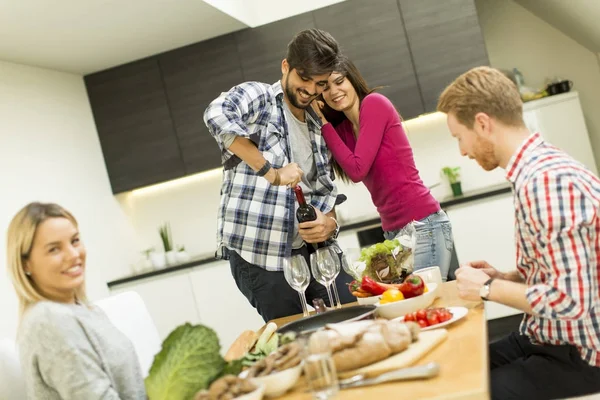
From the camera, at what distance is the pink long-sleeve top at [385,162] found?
9.15 feet

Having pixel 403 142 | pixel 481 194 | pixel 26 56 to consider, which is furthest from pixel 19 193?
pixel 481 194

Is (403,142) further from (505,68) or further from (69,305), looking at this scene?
(505,68)

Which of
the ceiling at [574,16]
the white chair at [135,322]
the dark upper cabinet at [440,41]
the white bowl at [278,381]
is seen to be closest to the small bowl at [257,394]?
the white bowl at [278,381]

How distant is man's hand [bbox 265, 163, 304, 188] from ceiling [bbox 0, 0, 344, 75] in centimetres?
184

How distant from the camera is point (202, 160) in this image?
5.18 m

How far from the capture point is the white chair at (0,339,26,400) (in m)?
1.84

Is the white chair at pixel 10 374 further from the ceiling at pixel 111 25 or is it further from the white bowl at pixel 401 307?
the ceiling at pixel 111 25

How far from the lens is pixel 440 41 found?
191 inches

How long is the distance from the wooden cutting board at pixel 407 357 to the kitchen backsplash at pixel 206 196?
362 cm

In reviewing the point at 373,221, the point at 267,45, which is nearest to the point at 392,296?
the point at 373,221

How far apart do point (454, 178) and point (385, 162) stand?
7.56ft

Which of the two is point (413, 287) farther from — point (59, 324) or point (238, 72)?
point (238, 72)

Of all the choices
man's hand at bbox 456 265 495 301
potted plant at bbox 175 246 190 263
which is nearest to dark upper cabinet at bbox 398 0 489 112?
potted plant at bbox 175 246 190 263

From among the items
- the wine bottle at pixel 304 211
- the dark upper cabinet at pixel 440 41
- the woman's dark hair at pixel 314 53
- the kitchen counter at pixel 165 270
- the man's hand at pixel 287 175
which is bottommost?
the kitchen counter at pixel 165 270
